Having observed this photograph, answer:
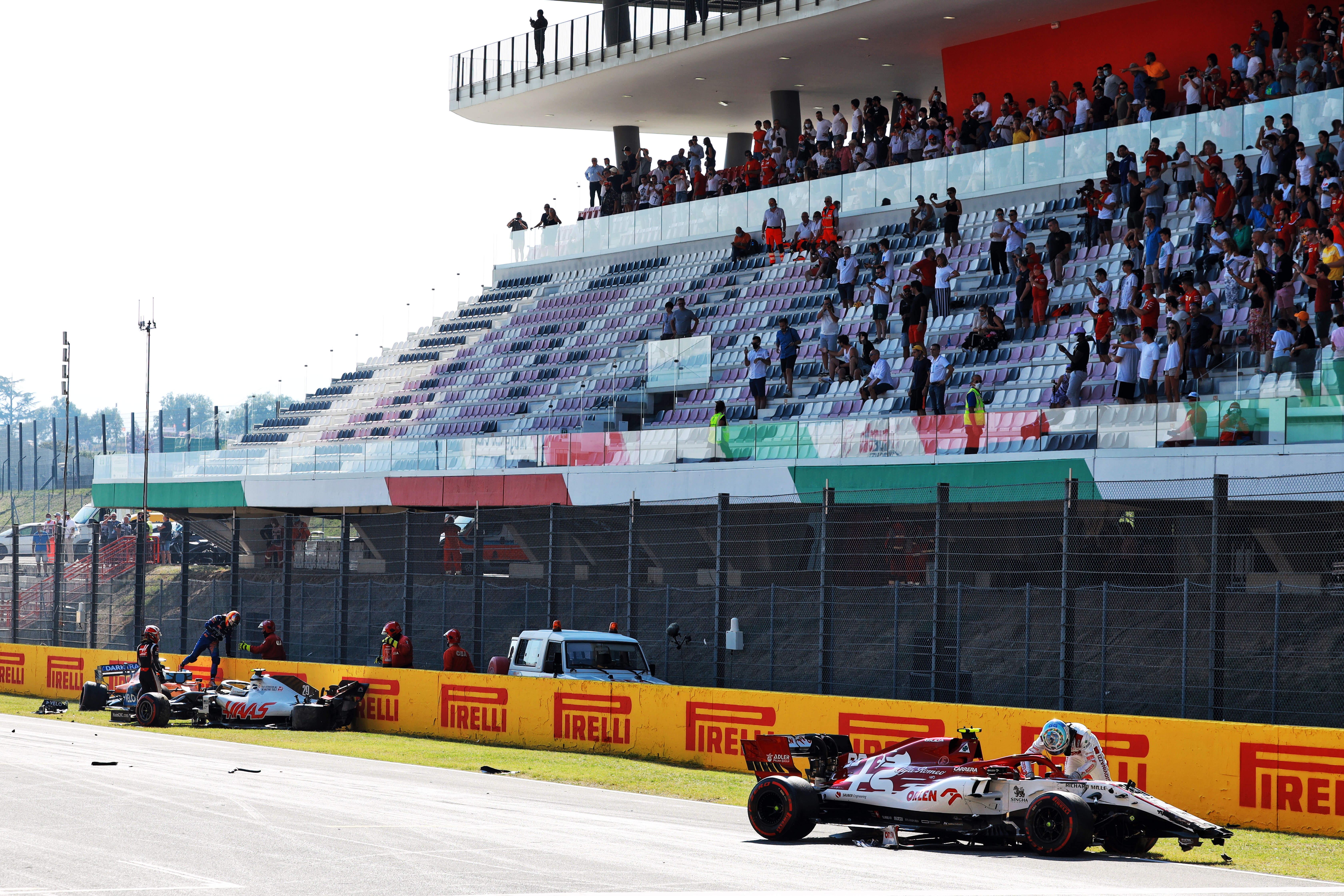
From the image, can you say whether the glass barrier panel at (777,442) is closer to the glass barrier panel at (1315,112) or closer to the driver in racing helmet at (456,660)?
the driver in racing helmet at (456,660)

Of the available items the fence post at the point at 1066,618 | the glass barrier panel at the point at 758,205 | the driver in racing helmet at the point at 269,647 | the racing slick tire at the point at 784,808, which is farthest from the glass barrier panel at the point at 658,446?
the racing slick tire at the point at 784,808

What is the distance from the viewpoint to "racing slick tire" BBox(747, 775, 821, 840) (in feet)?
41.8

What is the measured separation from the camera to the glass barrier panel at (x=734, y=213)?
3881 cm

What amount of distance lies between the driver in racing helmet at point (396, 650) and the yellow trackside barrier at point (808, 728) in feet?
1.06

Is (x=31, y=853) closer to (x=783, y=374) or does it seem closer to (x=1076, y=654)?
(x=1076, y=654)

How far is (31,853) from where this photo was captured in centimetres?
1088

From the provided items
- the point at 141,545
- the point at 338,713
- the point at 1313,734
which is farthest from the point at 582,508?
the point at 1313,734

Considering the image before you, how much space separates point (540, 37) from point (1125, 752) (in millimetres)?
35259

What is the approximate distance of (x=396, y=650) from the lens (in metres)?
23.9

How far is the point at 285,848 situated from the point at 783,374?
2011 cm

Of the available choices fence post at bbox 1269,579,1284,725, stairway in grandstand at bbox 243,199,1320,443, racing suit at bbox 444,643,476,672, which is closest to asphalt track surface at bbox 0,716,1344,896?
fence post at bbox 1269,579,1284,725

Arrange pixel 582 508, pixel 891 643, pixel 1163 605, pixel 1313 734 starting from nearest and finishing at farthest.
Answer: pixel 1313 734 → pixel 1163 605 → pixel 891 643 → pixel 582 508

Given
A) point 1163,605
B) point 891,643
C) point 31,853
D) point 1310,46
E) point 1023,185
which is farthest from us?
point 1023,185

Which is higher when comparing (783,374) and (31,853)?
(783,374)
